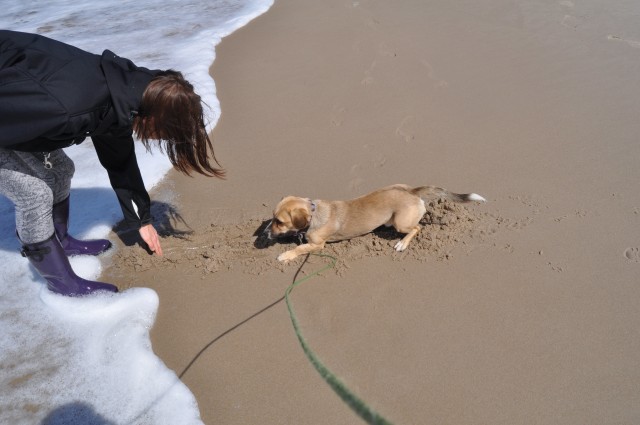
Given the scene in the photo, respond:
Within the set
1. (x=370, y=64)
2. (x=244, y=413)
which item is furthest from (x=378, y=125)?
(x=244, y=413)

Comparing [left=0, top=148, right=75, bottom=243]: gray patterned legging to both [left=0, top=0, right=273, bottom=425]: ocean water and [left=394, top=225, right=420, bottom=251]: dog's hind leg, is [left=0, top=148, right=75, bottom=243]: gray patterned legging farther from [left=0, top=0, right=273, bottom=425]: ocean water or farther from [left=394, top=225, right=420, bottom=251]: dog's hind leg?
[left=394, top=225, right=420, bottom=251]: dog's hind leg

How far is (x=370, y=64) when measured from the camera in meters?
6.24

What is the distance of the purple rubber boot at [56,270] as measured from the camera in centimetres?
296

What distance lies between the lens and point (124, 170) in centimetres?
322

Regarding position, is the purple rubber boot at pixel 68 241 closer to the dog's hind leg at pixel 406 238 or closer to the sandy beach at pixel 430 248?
the sandy beach at pixel 430 248

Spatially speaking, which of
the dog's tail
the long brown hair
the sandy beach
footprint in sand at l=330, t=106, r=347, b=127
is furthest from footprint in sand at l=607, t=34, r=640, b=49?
the long brown hair

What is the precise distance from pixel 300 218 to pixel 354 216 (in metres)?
0.44

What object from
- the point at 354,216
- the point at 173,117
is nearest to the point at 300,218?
the point at 354,216

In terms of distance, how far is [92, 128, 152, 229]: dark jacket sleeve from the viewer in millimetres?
3006

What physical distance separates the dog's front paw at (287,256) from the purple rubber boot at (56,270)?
1250mm

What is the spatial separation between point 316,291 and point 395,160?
5.96 ft

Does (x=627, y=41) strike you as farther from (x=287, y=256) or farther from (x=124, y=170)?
(x=124, y=170)

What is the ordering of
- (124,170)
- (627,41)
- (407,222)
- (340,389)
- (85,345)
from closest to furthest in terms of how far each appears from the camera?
(340,389), (85,345), (124,170), (407,222), (627,41)

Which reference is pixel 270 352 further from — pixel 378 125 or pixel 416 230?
pixel 378 125
